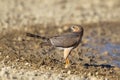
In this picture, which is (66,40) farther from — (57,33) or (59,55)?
(57,33)

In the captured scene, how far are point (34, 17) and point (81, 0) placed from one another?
5.74 metres

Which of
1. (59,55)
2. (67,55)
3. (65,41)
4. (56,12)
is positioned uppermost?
(65,41)

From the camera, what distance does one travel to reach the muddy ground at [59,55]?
38.7 ft

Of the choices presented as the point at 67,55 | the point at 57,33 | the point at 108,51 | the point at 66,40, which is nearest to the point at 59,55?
the point at 67,55

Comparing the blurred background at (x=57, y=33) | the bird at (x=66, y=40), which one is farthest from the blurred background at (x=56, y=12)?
the bird at (x=66, y=40)

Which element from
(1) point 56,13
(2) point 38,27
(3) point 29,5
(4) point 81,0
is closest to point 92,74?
(2) point 38,27

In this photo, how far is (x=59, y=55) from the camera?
13.7 m

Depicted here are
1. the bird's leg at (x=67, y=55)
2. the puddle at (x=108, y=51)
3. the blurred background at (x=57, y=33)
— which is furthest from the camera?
the puddle at (x=108, y=51)

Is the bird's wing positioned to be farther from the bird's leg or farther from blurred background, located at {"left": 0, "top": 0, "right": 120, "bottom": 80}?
blurred background, located at {"left": 0, "top": 0, "right": 120, "bottom": 80}

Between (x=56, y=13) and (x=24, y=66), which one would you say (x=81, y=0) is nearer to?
(x=56, y=13)

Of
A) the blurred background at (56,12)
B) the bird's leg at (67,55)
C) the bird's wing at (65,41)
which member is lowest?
the blurred background at (56,12)

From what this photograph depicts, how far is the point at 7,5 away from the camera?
2223 centimetres

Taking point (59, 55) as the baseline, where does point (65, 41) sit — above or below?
above

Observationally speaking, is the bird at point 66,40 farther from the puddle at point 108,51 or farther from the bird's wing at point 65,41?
the puddle at point 108,51
